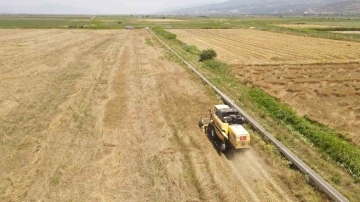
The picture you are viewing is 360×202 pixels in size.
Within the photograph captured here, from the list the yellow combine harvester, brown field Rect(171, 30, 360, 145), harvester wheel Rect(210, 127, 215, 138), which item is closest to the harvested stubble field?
harvester wheel Rect(210, 127, 215, 138)

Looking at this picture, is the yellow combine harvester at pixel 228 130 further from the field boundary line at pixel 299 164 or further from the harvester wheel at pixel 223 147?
the field boundary line at pixel 299 164

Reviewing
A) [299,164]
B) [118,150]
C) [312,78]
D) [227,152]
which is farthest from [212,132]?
[312,78]

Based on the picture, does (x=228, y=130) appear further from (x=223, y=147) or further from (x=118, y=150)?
(x=118, y=150)

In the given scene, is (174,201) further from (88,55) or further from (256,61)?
(88,55)

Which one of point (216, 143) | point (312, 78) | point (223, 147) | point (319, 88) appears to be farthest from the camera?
point (312, 78)

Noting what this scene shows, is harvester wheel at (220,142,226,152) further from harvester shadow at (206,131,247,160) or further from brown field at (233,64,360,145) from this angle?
brown field at (233,64,360,145)

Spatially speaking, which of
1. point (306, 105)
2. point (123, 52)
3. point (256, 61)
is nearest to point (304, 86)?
point (306, 105)
